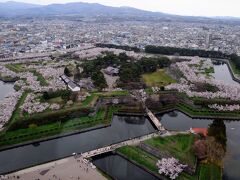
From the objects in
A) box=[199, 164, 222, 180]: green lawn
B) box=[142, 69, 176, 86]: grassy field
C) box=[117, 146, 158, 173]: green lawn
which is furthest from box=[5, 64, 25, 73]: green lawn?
box=[199, 164, 222, 180]: green lawn

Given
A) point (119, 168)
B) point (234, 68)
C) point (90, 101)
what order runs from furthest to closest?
point (234, 68), point (90, 101), point (119, 168)

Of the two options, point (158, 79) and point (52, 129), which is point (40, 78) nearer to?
point (52, 129)

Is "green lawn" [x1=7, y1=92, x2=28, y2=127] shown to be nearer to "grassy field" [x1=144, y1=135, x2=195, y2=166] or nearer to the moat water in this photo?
the moat water

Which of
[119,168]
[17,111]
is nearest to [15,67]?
[17,111]

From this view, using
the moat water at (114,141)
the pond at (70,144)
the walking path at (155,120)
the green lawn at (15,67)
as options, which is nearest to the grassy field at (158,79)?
the moat water at (114,141)

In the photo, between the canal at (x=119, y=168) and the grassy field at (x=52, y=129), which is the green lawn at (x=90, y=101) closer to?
the grassy field at (x=52, y=129)
